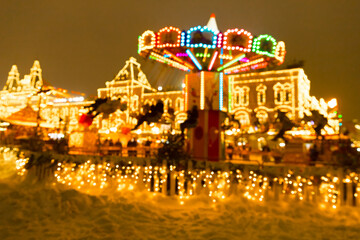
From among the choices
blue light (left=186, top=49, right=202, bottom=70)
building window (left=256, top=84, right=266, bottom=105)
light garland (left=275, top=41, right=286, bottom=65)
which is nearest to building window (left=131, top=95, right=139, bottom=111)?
building window (left=256, top=84, right=266, bottom=105)

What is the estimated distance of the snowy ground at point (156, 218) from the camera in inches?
221

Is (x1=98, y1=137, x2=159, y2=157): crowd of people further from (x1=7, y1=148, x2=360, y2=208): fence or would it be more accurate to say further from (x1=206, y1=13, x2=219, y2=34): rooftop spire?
(x1=206, y1=13, x2=219, y2=34): rooftop spire

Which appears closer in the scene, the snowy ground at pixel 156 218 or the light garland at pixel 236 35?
the snowy ground at pixel 156 218

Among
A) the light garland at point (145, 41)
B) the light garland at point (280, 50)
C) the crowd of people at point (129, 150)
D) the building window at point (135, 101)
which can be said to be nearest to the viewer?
the crowd of people at point (129, 150)

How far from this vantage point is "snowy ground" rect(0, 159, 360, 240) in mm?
5609

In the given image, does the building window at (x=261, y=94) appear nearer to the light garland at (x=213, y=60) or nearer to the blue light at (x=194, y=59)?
the light garland at (x=213, y=60)

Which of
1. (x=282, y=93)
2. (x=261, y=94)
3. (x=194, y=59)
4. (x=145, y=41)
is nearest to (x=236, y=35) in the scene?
(x=194, y=59)

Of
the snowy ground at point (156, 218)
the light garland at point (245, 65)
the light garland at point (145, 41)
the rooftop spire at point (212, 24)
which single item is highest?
the rooftop spire at point (212, 24)

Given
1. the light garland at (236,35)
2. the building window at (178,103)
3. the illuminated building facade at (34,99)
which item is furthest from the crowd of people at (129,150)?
the illuminated building facade at (34,99)

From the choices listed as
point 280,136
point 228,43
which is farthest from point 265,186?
point 228,43

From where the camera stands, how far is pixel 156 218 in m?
6.50

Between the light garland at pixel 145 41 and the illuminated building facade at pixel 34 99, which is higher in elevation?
the illuminated building facade at pixel 34 99

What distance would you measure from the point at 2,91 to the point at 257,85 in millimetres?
42440

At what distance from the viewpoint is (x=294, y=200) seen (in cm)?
680
